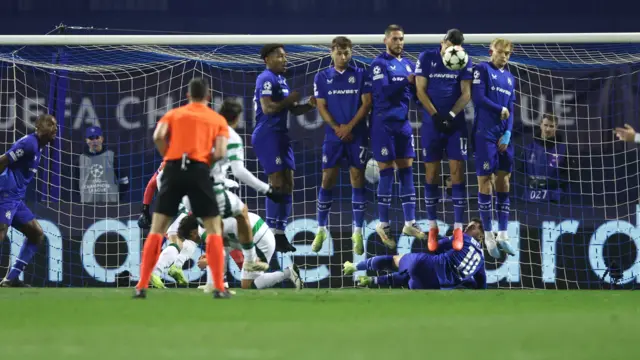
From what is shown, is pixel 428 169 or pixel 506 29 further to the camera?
pixel 506 29

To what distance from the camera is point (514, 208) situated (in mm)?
14531

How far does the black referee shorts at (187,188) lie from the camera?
9.02 meters

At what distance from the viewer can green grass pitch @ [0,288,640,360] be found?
18.6 ft

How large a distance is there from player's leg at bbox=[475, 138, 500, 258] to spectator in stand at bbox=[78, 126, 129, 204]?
4949 mm

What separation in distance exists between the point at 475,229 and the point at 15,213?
18.0ft

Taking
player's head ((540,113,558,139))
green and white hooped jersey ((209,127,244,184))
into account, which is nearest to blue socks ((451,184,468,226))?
player's head ((540,113,558,139))

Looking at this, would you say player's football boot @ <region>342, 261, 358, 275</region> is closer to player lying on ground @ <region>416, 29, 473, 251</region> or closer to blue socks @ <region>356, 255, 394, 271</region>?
blue socks @ <region>356, 255, 394, 271</region>

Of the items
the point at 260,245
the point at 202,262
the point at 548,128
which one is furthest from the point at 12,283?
the point at 548,128

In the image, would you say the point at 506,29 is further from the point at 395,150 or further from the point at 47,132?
the point at 47,132

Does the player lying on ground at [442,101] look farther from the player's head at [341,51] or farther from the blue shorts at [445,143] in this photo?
the player's head at [341,51]

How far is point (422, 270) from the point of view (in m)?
13.2

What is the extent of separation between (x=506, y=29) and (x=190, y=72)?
648 cm

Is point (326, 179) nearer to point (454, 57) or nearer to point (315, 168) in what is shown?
point (454, 57)

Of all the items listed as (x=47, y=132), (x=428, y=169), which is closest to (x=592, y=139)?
(x=428, y=169)
